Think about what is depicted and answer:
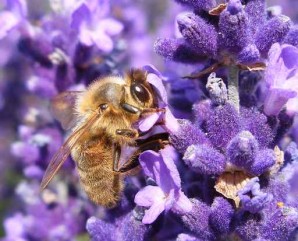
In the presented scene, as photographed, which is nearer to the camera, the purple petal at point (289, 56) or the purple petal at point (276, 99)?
the purple petal at point (289, 56)

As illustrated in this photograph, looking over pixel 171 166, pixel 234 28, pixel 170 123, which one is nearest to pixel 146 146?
pixel 170 123

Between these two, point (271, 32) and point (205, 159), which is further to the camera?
point (271, 32)

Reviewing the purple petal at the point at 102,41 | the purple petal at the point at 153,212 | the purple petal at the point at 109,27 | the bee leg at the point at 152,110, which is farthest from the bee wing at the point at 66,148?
the purple petal at the point at 109,27

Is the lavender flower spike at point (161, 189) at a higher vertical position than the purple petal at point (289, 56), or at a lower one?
lower

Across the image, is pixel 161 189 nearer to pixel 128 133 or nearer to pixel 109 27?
Result: pixel 128 133

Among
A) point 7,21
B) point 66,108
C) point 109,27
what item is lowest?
point 7,21

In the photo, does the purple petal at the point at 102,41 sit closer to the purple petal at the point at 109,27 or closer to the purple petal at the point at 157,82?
the purple petal at the point at 109,27

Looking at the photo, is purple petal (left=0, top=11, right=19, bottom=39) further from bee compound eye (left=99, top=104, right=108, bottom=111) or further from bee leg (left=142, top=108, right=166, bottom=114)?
bee leg (left=142, top=108, right=166, bottom=114)
